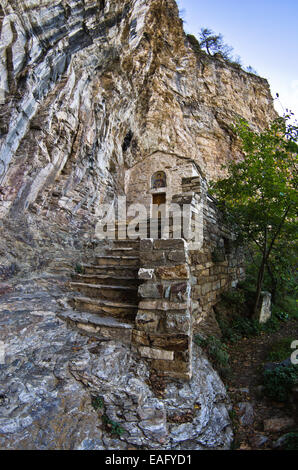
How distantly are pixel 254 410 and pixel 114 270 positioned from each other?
2.70 m

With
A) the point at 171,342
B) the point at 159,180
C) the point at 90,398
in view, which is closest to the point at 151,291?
the point at 171,342

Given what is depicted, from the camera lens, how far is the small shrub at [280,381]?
8.42 feet

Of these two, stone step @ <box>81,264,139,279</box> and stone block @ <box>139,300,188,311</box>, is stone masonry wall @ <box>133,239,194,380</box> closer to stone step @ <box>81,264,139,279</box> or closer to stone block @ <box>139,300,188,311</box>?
stone block @ <box>139,300,188,311</box>

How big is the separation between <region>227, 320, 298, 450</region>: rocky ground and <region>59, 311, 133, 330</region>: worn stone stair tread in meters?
1.50

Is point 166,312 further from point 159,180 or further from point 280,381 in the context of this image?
point 159,180

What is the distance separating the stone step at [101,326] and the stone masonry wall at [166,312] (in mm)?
137

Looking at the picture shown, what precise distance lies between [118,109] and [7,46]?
464 cm

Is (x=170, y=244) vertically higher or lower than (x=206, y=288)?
higher

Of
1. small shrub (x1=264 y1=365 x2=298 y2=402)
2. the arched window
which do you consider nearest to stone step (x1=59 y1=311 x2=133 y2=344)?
small shrub (x1=264 y1=365 x2=298 y2=402)

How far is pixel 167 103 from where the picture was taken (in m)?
11.8

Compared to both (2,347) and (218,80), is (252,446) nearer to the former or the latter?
(2,347)

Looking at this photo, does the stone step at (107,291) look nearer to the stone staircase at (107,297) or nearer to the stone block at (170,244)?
the stone staircase at (107,297)

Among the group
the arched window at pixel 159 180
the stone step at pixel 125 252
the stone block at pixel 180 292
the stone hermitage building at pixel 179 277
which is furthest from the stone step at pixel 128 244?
the arched window at pixel 159 180

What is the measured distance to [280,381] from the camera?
2.71 m
